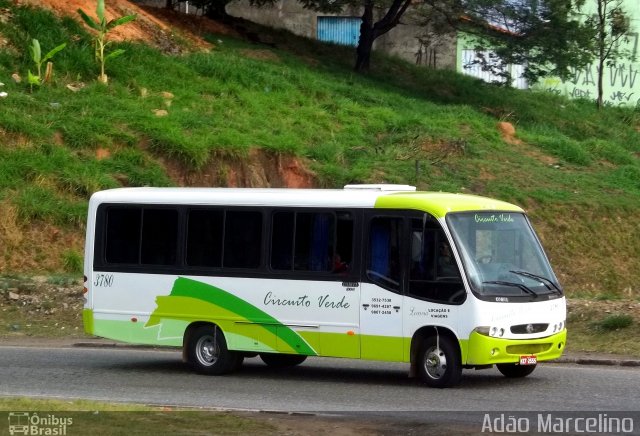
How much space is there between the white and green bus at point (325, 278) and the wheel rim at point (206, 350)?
0.01 meters

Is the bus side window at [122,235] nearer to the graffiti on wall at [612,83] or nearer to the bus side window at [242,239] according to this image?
the bus side window at [242,239]

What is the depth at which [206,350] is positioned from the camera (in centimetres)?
1528

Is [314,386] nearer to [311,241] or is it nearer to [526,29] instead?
[311,241]

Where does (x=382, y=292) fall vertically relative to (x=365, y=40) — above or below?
below

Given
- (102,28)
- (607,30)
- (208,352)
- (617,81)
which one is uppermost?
(607,30)

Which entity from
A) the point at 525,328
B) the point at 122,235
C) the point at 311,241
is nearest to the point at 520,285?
the point at 525,328

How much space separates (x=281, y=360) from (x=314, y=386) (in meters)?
2.06

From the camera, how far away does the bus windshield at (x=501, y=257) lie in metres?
13.6

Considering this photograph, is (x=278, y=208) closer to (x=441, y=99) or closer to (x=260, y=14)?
(x=441, y=99)

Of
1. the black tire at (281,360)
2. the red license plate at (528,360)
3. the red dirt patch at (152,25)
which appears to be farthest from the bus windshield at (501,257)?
the red dirt patch at (152,25)

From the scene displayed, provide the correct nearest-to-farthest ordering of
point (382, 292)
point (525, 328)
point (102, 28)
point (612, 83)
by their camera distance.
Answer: point (525, 328) → point (382, 292) → point (102, 28) → point (612, 83)

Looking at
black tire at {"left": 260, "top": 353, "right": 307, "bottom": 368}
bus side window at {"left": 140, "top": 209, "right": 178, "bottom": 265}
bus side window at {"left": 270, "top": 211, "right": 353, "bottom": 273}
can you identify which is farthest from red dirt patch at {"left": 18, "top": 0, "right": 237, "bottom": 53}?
bus side window at {"left": 270, "top": 211, "right": 353, "bottom": 273}

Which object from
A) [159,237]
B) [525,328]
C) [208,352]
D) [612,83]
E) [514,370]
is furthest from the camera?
[612,83]

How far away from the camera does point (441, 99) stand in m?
38.6
